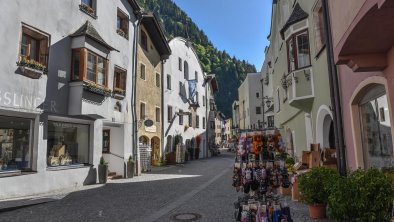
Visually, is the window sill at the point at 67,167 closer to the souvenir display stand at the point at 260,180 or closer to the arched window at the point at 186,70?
the souvenir display stand at the point at 260,180

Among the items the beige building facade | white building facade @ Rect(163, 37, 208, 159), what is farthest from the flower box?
white building facade @ Rect(163, 37, 208, 159)

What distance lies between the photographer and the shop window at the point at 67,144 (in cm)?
1298

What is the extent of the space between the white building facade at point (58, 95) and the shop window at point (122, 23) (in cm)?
59

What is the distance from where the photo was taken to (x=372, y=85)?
290 inches

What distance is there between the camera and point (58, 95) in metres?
12.8

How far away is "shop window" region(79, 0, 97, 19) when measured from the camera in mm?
14623

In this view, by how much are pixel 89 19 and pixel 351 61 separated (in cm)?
1250

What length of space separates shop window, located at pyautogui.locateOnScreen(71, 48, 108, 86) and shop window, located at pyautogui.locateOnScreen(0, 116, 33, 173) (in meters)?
2.94

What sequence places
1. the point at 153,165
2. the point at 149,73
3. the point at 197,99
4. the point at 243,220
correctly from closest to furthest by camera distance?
1. the point at 243,220
2. the point at 149,73
3. the point at 153,165
4. the point at 197,99

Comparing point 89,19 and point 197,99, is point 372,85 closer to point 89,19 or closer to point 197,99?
point 89,19

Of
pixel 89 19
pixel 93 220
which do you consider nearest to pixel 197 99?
pixel 89 19

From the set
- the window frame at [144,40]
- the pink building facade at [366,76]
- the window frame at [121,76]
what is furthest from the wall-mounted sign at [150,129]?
the pink building facade at [366,76]

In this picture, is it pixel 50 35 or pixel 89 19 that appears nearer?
pixel 50 35

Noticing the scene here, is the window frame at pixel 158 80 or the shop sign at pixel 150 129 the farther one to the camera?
the window frame at pixel 158 80
